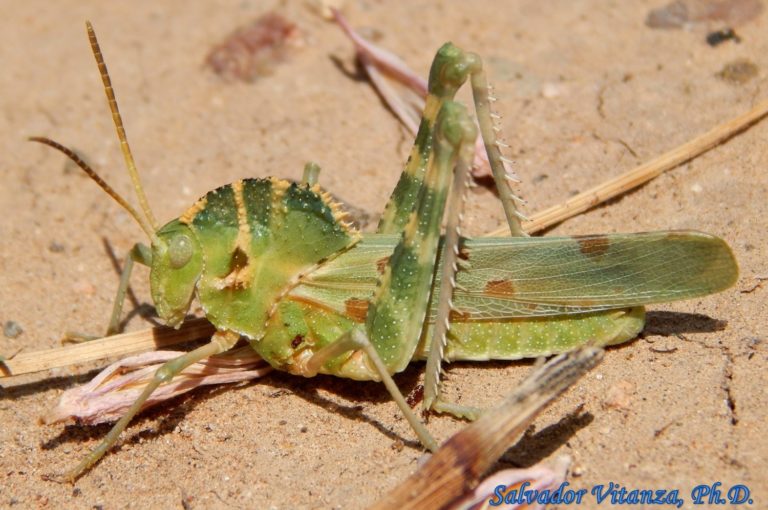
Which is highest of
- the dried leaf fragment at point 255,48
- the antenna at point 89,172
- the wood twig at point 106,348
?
the dried leaf fragment at point 255,48

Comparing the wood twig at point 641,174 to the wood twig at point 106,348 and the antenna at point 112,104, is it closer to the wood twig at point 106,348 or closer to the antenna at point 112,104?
the wood twig at point 106,348

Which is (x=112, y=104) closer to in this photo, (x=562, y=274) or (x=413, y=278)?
(x=413, y=278)

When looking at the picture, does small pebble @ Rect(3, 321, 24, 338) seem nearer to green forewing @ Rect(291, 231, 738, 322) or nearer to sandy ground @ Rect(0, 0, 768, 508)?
sandy ground @ Rect(0, 0, 768, 508)

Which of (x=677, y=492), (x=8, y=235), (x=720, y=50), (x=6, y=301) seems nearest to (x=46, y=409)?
(x=6, y=301)

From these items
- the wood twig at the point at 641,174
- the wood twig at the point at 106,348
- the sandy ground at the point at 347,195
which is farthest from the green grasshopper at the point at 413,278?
the wood twig at the point at 641,174

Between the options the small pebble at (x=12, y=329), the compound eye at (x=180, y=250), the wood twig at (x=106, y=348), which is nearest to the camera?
the compound eye at (x=180, y=250)

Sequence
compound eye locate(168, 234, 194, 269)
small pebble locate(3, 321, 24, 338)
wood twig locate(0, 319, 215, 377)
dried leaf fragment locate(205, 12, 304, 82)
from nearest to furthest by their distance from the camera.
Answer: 1. compound eye locate(168, 234, 194, 269)
2. wood twig locate(0, 319, 215, 377)
3. small pebble locate(3, 321, 24, 338)
4. dried leaf fragment locate(205, 12, 304, 82)

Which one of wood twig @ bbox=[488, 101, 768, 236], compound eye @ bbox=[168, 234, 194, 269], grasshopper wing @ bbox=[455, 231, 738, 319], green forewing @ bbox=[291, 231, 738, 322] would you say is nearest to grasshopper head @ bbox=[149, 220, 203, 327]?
compound eye @ bbox=[168, 234, 194, 269]

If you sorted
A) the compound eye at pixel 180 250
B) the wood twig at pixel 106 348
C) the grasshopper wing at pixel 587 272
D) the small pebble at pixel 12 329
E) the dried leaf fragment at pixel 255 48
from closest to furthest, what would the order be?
1. the grasshopper wing at pixel 587 272
2. the compound eye at pixel 180 250
3. the wood twig at pixel 106 348
4. the small pebble at pixel 12 329
5. the dried leaf fragment at pixel 255 48

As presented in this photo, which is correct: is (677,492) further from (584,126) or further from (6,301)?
(6,301)
